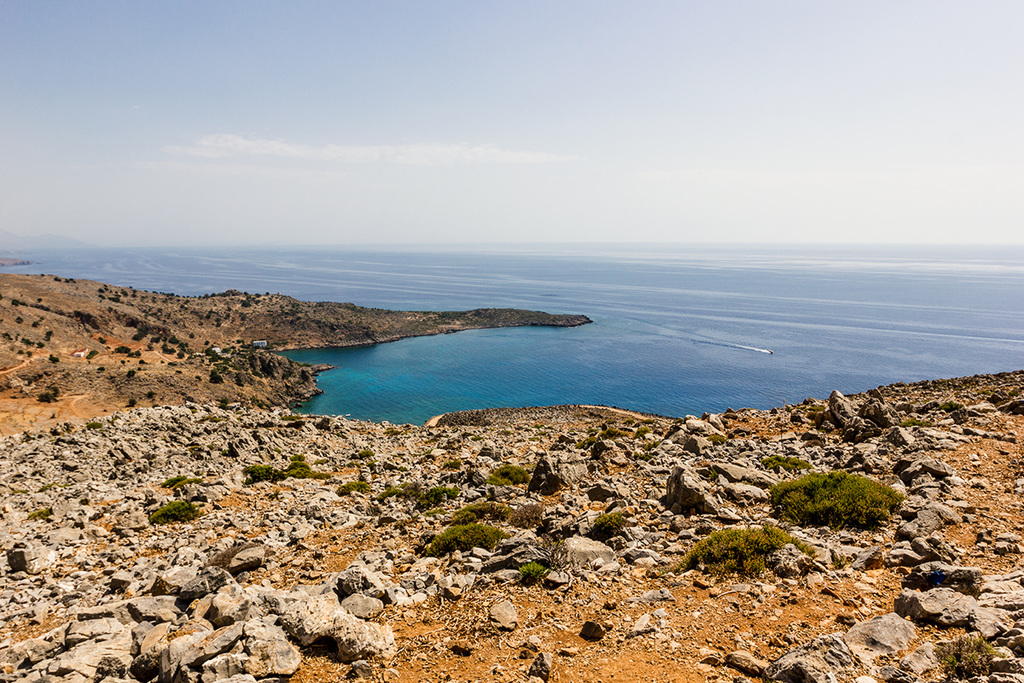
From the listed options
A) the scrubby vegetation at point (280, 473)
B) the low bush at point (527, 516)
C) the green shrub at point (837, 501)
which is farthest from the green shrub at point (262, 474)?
the green shrub at point (837, 501)

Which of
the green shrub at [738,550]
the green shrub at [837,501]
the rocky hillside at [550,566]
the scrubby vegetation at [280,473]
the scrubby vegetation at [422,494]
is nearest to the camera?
the rocky hillside at [550,566]

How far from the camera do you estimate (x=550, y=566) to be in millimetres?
12023

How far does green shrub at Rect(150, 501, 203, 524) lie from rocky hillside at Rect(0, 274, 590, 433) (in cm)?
4673

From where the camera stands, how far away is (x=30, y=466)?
25766mm

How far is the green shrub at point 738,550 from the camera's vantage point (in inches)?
435

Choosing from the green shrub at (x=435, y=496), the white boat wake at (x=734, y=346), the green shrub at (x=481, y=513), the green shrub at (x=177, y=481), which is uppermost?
the green shrub at (x=481, y=513)

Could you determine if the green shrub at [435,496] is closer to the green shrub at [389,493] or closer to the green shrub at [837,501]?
the green shrub at [389,493]

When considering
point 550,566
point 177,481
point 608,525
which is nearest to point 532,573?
point 550,566

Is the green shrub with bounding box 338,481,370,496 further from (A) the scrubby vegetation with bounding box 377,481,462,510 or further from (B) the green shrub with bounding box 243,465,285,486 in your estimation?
(B) the green shrub with bounding box 243,465,285,486

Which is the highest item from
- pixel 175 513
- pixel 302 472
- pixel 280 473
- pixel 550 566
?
pixel 550 566

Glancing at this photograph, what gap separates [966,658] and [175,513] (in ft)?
75.0

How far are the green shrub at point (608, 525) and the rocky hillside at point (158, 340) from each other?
204 ft

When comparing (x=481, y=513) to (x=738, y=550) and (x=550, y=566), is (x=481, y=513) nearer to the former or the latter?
(x=550, y=566)

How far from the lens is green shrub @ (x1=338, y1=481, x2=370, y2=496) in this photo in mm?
22188
